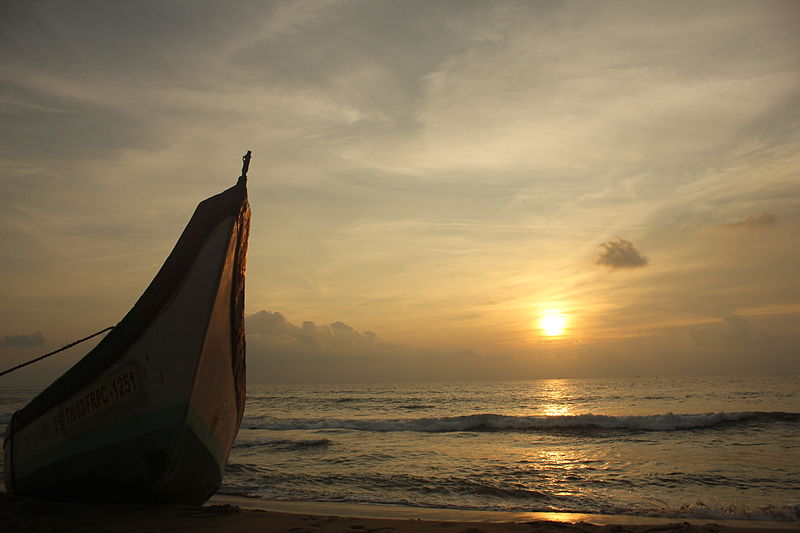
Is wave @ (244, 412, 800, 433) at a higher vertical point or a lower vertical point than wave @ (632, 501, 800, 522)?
lower

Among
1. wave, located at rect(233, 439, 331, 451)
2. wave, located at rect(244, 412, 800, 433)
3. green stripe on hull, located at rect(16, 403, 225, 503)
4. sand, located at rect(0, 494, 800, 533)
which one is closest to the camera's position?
sand, located at rect(0, 494, 800, 533)

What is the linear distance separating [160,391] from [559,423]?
867 inches

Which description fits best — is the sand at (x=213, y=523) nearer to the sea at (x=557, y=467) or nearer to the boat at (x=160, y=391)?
the boat at (x=160, y=391)

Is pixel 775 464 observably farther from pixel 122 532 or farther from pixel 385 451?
pixel 122 532

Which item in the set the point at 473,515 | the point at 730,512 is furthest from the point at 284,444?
the point at 730,512

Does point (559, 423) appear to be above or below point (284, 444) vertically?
below

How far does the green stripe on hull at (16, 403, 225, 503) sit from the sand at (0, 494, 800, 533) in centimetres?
20

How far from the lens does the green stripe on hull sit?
5.78 m

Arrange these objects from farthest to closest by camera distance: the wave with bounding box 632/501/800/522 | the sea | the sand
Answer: the sea < the wave with bounding box 632/501/800/522 < the sand

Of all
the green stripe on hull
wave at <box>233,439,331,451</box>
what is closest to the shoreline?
the green stripe on hull

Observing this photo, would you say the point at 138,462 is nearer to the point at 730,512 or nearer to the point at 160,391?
the point at 160,391

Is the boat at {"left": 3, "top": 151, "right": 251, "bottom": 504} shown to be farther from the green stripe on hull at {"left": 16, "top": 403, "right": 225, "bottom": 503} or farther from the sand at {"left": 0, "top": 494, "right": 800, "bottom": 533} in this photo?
the sand at {"left": 0, "top": 494, "right": 800, "bottom": 533}

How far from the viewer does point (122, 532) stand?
17.2 feet

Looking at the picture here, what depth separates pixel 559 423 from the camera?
23.9m
